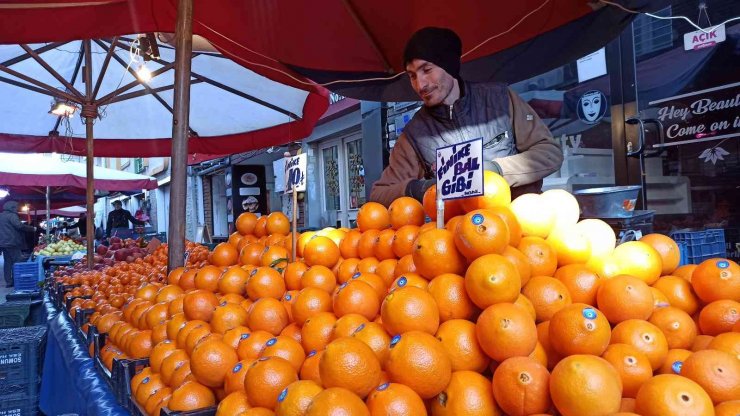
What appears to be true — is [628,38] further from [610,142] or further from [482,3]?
[482,3]

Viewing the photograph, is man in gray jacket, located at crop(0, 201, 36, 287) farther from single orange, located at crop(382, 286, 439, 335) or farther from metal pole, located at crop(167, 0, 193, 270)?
single orange, located at crop(382, 286, 439, 335)

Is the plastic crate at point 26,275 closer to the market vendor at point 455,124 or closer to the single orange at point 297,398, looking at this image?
the market vendor at point 455,124

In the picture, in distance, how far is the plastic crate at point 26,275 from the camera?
8.55 metres

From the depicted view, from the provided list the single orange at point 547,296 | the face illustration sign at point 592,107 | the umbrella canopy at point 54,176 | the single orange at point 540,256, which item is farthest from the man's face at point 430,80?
the umbrella canopy at point 54,176

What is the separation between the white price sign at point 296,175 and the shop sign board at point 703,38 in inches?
149

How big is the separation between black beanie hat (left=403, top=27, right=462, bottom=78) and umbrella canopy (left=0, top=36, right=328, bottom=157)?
316 centimetres

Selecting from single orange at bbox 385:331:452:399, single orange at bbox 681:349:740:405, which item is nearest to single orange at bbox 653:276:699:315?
single orange at bbox 681:349:740:405

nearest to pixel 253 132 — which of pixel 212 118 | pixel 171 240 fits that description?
pixel 212 118

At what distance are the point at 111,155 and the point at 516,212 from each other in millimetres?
7107

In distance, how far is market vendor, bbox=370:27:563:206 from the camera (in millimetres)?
2363

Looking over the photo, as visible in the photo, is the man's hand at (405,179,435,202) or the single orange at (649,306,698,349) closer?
the single orange at (649,306,698,349)

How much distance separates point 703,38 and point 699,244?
6.53ft

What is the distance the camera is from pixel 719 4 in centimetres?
438

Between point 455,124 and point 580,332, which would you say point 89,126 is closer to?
point 455,124
